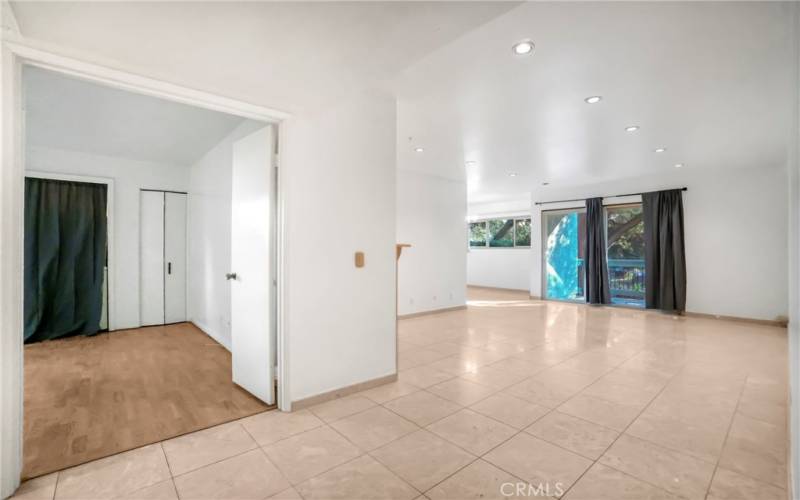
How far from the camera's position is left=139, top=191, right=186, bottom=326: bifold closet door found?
5512 mm

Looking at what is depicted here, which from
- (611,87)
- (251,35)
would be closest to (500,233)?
(611,87)

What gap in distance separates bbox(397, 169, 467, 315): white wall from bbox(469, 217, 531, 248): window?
10.5 feet

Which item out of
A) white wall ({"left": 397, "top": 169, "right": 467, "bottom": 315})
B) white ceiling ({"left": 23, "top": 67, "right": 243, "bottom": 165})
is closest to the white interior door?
white ceiling ({"left": 23, "top": 67, "right": 243, "bottom": 165})

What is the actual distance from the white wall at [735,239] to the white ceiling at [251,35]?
690 cm

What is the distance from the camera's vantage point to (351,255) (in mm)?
2971

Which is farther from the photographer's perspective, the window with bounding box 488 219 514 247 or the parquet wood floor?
the window with bounding box 488 219 514 247

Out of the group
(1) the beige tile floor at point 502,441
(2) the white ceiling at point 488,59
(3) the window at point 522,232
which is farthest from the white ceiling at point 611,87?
(3) the window at point 522,232

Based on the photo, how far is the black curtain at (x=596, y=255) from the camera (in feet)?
→ 24.6

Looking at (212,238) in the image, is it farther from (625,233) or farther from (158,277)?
(625,233)

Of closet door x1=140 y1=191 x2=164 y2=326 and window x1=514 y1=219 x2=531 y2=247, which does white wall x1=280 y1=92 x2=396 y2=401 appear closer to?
closet door x1=140 y1=191 x2=164 y2=326

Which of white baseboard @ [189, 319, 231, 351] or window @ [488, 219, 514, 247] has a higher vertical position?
window @ [488, 219, 514, 247]

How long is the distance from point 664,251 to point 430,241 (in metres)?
4.43

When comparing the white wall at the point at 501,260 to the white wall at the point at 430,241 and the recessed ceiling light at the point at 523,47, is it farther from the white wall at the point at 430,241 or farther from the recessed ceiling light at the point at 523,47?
the recessed ceiling light at the point at 523,47

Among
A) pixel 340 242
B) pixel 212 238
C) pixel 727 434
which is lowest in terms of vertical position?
pixel 727 434
